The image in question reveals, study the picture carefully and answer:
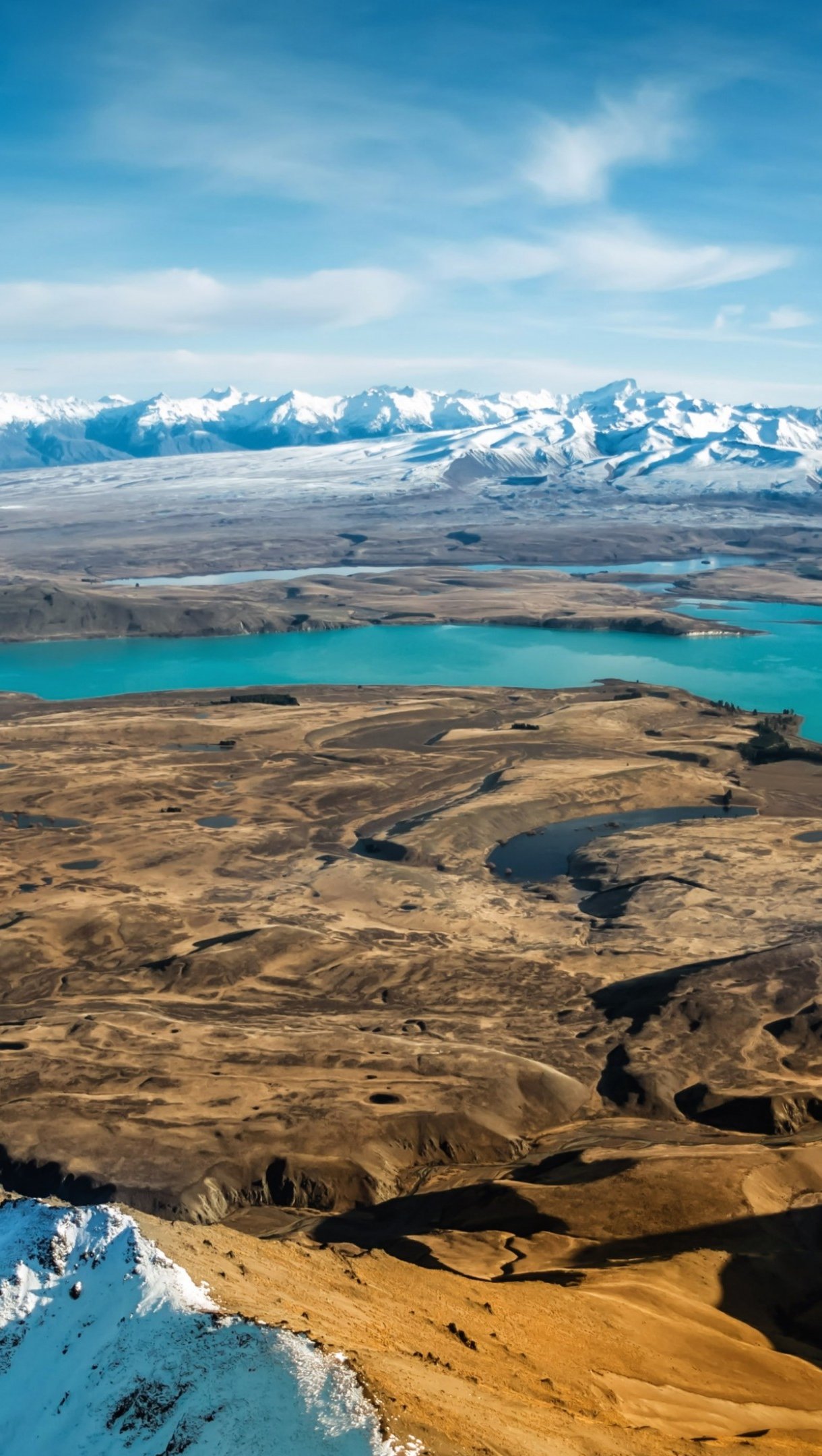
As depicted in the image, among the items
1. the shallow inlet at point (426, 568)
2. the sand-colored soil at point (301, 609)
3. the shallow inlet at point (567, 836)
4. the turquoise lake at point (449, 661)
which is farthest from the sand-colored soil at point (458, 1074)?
the shallow inlet at point (426, 568)

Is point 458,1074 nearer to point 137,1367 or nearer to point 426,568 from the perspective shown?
point 137,1367

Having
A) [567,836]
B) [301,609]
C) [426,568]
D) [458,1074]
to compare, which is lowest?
[567,836]

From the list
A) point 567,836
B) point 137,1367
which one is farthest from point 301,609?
point 137,1367

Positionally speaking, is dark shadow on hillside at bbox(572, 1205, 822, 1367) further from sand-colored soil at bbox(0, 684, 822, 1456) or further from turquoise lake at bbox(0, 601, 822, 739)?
turquoise lake at bbox(0, 601, 822, 739)

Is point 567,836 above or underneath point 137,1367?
underneath

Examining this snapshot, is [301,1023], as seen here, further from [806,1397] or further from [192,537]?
[192,537]

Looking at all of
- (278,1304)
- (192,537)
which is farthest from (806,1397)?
(192,537)

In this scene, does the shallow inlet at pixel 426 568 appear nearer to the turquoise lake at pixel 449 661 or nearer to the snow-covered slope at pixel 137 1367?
the turquoise lake at pixel 449 661
